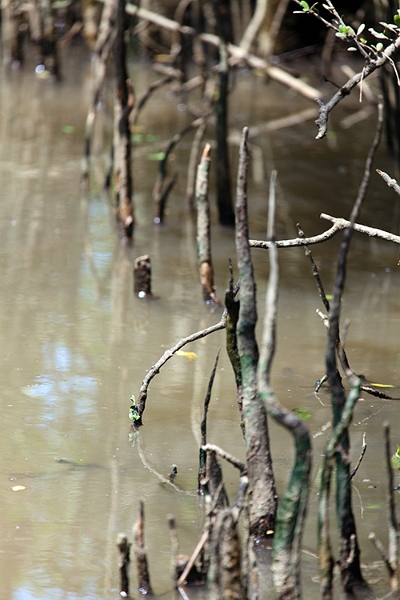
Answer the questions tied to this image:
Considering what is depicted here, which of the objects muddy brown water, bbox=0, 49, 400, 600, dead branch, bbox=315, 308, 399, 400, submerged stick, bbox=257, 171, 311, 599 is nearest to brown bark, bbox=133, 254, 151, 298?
muddy brown water, bbox=0, 49, 400, 600

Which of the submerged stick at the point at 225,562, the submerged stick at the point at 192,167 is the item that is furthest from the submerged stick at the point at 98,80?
the submerged stick at the point at 225,562

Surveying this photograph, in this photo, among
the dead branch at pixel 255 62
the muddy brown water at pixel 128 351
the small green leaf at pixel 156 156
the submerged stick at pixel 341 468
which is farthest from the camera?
the small green leaf at pixel 156 156

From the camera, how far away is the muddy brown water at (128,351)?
3275 mm

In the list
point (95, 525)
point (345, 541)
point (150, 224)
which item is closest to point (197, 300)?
point (150, 224)

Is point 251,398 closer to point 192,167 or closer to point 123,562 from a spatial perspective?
point 123,562

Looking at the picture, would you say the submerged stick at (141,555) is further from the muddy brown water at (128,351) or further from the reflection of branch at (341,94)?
the reflection of branch at (341,94)

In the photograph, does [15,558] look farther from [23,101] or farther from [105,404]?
[23,101]

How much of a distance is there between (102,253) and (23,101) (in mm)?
5429

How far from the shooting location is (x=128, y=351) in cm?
493

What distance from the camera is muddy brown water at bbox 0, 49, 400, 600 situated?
3.28 meters

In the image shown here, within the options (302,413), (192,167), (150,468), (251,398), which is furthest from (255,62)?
(251,398)

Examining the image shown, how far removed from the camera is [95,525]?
3289 millimetres

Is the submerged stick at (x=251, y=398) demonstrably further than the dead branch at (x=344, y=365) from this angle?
No

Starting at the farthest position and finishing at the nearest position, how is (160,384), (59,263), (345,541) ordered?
(59,263), (160,384), (345,541)
